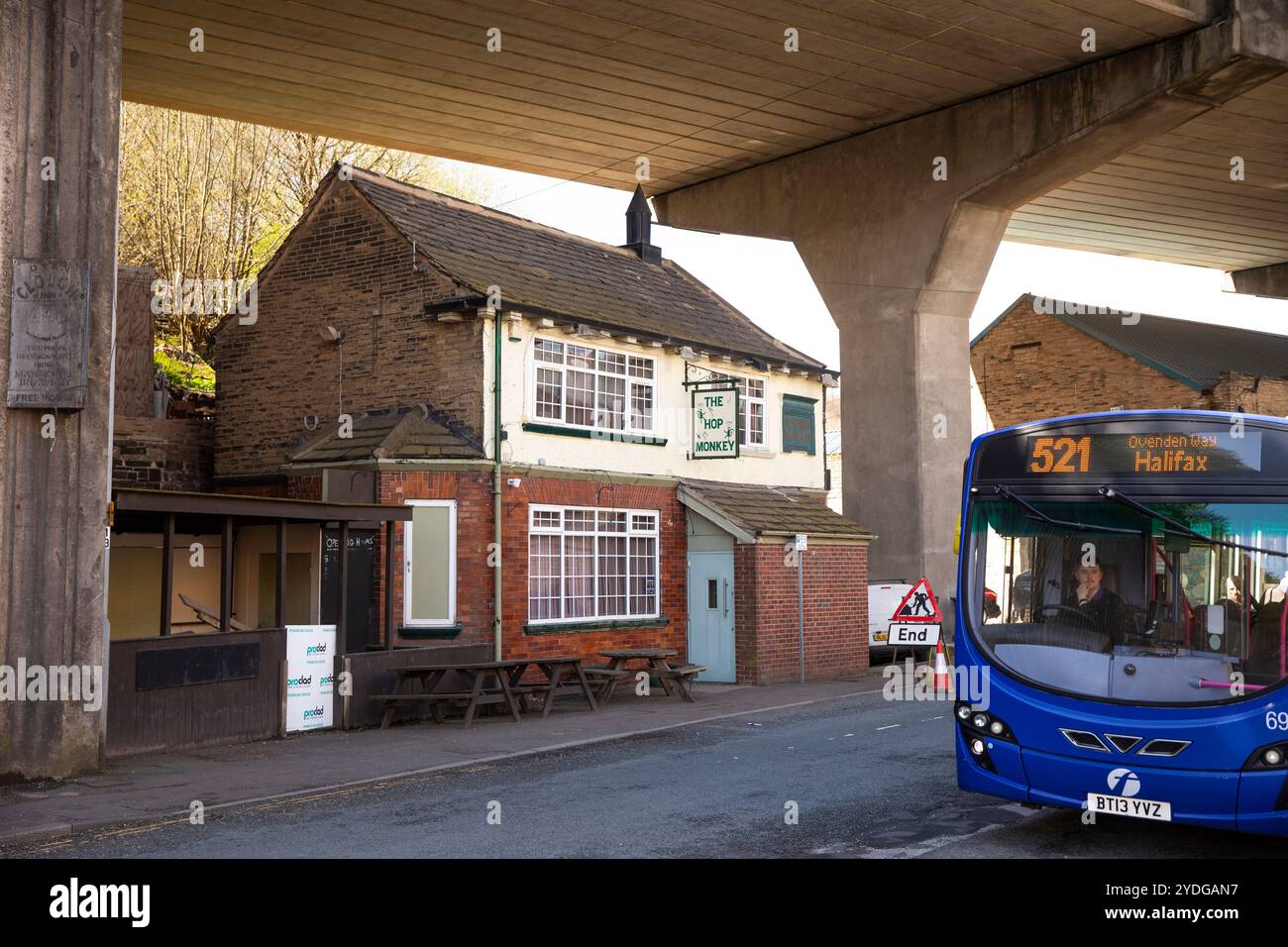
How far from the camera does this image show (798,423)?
26812 mm

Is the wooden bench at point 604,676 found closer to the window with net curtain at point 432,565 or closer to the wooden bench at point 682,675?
the wooden bench at point 682,675

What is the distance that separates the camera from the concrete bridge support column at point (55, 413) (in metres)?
12.3

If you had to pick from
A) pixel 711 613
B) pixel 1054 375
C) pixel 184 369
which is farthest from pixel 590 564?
pixel 1054 375

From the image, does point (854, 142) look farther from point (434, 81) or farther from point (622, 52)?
point (434, 81)

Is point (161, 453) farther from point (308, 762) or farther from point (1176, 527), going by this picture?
point (1176, 527)

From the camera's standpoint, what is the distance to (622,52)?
939 inches

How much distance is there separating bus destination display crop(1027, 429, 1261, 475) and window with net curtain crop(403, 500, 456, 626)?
11941 mm

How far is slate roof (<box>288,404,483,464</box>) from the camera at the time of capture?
19453mm

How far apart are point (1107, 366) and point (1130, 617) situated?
34696mm

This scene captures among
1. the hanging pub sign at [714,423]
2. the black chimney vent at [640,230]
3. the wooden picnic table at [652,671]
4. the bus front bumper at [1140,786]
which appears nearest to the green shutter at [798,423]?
the hanging pub sign at [714,423]

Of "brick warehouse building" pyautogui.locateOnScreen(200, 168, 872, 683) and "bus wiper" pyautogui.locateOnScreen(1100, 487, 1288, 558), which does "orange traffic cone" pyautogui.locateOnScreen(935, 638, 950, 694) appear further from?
"bus wiper" pyautogui.locateOnScreen(1100, 487, 1288, 558)

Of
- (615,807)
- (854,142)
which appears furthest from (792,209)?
(615,807)

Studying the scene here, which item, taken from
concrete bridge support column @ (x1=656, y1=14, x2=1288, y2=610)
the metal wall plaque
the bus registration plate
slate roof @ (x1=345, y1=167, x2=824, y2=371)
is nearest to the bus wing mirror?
the bus registration plate

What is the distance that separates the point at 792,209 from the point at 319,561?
16074mm
